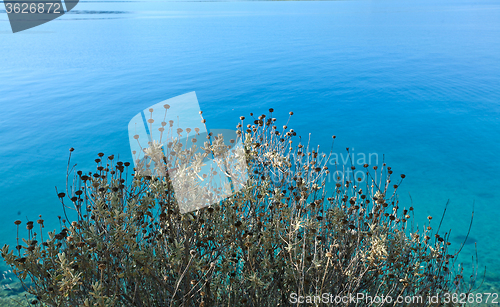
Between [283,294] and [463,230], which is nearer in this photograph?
[283,294]

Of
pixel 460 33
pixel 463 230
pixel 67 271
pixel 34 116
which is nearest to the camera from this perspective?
pixel 67 271

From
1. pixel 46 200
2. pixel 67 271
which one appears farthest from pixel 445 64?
pixel 67 271

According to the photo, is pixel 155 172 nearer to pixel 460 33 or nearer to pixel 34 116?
pixel 34 116

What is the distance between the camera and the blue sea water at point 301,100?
8.16m

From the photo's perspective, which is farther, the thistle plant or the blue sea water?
the blue sea water

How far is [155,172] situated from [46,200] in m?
6.80

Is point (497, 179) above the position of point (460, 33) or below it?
below

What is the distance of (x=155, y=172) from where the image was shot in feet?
9.21

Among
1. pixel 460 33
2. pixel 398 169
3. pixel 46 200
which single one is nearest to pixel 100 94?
pixel 46 200

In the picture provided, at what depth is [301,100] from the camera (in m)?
13.9

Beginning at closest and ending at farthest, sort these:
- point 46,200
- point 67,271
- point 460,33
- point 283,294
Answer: point 67,271
point 283,294
point 46,200
point 460,33

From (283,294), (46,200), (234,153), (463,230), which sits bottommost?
→ (463,230)

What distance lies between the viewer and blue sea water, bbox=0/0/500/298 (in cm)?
816

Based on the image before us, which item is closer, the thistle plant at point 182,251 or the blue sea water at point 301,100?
the thistle plant at point 182,251
